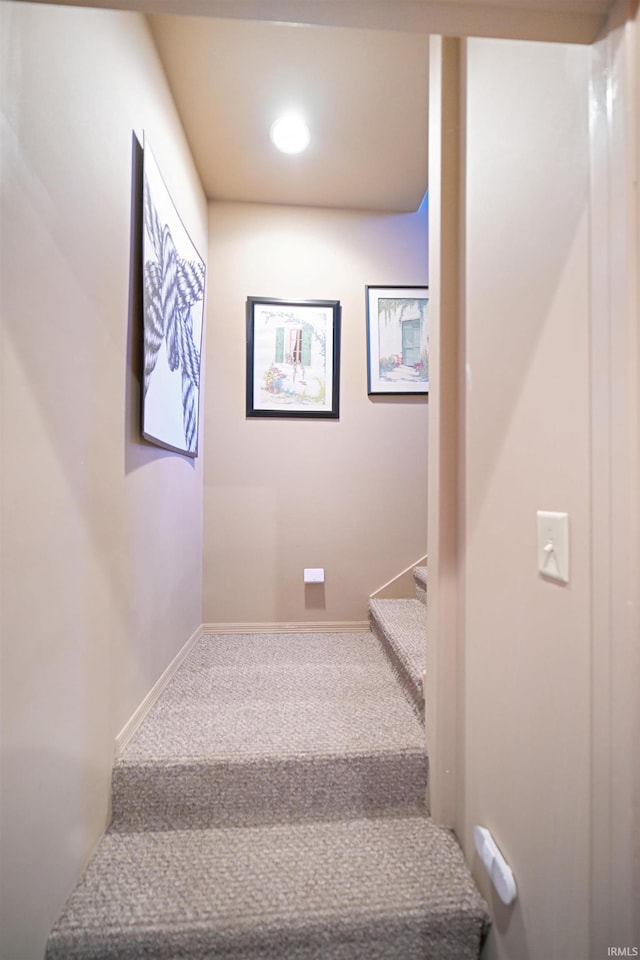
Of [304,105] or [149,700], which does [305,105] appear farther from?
[149,700]

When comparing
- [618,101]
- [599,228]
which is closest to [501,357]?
[599,228]

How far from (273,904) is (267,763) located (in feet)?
0.87

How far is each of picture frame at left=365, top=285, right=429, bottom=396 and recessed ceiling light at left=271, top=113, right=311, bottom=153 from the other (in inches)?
28.7

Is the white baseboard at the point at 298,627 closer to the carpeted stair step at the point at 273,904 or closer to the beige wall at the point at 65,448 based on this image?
the beige wall at the point at 65,448

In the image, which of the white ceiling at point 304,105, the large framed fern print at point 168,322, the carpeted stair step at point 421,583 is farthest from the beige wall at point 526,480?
the large framed fern print at point 168,322

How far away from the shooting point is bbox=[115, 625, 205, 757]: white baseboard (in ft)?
3.43

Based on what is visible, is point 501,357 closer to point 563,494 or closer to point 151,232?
point 563,494

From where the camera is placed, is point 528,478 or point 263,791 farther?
point 263,791

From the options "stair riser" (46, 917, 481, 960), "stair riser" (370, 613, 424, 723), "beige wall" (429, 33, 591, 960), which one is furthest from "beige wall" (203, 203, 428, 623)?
"stair riser" (46, 917, 481, 960)

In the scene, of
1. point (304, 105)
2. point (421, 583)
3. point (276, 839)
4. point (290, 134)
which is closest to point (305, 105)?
point (304, 105)

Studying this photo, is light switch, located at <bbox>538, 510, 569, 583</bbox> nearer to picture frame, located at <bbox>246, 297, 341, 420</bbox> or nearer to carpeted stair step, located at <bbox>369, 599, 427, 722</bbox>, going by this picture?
carpeted stair step, located at <bbox>369, 599, 427, 722</bbox>

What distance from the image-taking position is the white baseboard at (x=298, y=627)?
78.5 inches

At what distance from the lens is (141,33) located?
1.20 m

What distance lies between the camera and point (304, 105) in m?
1.50
